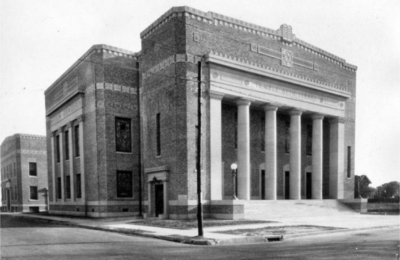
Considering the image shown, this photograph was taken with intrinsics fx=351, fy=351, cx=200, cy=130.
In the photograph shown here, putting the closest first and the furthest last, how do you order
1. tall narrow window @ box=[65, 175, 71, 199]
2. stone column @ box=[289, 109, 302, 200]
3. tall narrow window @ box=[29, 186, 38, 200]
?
stone column @ box=[289, 109, 302, 200], tall narrow window @ box=[65, 175, 71, 199], tall narrow window @ box=[29, 186, 38, 200]

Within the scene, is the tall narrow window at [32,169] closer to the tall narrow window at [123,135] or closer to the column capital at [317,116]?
the tall narrow window at [123,135]

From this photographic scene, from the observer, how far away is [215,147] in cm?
2486

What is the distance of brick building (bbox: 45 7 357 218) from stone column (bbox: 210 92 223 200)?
0.24 feet

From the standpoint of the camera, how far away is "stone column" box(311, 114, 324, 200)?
103 ft

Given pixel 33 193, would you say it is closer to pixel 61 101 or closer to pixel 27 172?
pixel 27 172

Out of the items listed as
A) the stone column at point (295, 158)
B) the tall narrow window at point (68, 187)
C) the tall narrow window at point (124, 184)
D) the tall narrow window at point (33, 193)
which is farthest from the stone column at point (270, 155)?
the tall narrow window at point (33, 193)

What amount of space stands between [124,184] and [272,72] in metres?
15.1

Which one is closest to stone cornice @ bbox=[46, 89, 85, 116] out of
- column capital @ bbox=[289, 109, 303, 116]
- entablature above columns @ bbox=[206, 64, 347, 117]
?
entablature above columns @ bbox=[206, 64, 347, 117]

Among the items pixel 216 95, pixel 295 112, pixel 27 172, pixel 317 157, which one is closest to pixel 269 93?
pixel 295 112

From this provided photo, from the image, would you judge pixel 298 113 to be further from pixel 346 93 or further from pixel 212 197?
pixel 212 197

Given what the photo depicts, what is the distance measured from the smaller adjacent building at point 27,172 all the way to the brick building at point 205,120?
75.4 feet

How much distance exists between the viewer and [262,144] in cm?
3142

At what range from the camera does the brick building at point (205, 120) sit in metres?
24.1

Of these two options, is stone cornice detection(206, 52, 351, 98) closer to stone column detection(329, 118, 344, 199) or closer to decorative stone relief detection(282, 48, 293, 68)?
decorative stone relief detection(282, 48, 293, 68)
